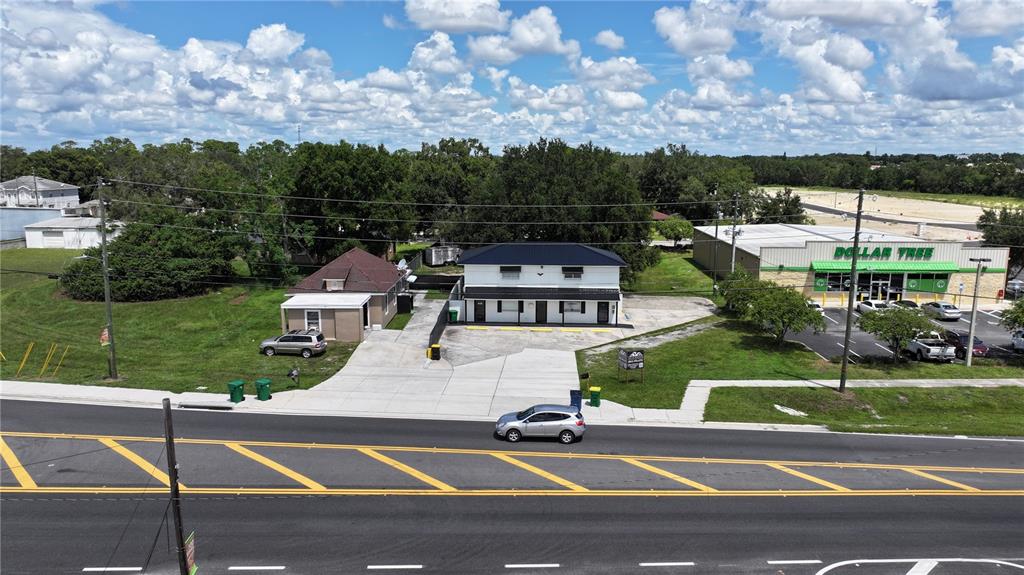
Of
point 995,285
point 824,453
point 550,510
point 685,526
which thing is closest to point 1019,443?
point 824,453

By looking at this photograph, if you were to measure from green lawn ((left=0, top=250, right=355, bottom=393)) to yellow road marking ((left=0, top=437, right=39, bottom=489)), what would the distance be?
887 centimetres

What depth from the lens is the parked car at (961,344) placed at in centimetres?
4100

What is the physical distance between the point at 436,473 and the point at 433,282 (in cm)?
4324

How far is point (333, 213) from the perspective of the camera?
63.6m

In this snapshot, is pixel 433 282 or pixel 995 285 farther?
pixel 433 282

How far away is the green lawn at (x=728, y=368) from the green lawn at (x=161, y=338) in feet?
53.5

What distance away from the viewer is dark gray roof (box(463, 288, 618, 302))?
1937 inches

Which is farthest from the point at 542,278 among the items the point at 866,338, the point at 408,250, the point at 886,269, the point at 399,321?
the point at 408,250

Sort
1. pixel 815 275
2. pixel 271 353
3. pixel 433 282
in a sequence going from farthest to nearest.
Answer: pixel 433 282, pixel 815 275, pixel 271 353

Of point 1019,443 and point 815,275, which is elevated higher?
point 815,275

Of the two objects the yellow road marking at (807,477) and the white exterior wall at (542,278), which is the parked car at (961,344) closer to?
the white exterior wall at (542,278)

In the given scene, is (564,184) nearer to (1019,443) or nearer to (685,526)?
(1019,443)

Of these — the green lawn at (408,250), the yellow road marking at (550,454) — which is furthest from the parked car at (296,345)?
the green lawn at (408,250)

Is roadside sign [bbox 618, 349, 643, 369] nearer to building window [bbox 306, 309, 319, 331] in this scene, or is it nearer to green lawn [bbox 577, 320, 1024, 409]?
green lawn [bbox 577, 320, 1024, 409]
